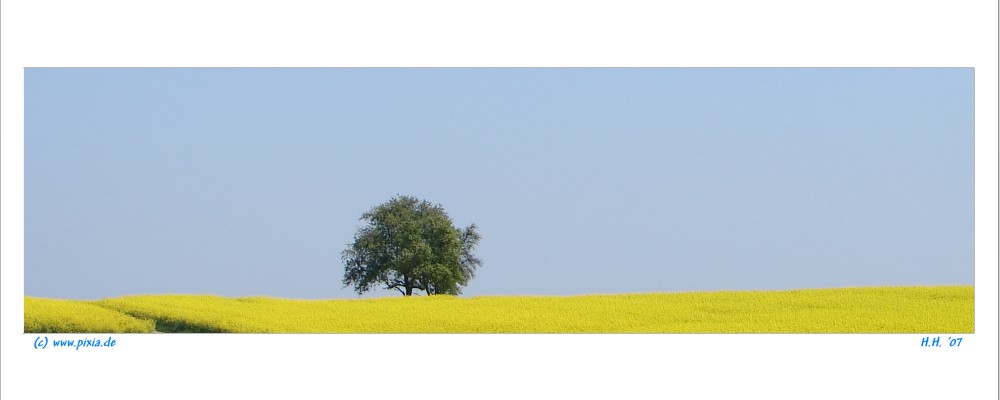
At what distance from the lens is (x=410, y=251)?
33656 mm

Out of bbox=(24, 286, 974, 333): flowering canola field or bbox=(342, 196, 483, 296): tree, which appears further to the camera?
bbox=(342, 196, 483, 296): tree

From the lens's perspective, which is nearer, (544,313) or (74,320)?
(74,320)

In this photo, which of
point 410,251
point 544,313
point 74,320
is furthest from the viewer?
point 410,251

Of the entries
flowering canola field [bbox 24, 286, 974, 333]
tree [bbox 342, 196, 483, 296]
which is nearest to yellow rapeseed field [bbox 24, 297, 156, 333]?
flowering canola field [bbox 24, 286, 974, 333]

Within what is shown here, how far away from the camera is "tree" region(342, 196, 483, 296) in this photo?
33406mm

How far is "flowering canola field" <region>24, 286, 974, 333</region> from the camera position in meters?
24.7

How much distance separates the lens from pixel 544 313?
2664 centimetres

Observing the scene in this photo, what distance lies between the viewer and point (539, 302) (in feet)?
92.2

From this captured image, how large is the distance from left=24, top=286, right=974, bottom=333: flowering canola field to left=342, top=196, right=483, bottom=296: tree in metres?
4.17

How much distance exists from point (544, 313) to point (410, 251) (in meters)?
8.23

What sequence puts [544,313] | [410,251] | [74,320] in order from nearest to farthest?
[74,320] → [544,313] → [410,251]

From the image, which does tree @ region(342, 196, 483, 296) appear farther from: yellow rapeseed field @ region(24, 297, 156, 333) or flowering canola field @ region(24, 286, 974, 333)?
yellow rapeseed field @ region(24, 297, 156, 333)

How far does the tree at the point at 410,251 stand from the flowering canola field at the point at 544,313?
417 centimetres
